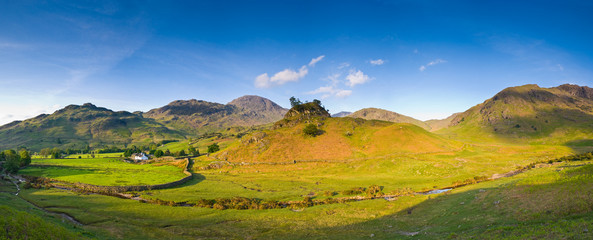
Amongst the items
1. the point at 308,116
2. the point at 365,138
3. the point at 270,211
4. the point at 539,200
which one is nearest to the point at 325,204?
the point at 270,211

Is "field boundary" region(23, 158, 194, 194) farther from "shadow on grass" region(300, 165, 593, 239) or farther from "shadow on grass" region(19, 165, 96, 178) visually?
"shadow on grass" region(300, 165, 593, 239)

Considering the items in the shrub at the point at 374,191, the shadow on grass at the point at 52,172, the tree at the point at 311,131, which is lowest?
the shrub at the point at 374,191

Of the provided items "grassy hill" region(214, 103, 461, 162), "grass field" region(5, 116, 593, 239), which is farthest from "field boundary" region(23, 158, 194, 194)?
"grassy hill" region(214, 103, 461, 162)

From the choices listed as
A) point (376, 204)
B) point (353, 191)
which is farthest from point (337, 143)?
point (376, 204)

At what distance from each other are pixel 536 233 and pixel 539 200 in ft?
46.0

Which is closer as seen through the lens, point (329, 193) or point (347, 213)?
point (347, 213)

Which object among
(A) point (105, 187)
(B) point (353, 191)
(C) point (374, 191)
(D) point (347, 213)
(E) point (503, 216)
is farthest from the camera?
(A) point (105, 187)

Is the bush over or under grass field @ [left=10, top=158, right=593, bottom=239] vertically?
under

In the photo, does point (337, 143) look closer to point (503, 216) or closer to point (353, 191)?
point (353, 191)

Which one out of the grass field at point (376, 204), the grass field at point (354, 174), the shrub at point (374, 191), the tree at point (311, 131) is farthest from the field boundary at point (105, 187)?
the tree at point (311, 131)

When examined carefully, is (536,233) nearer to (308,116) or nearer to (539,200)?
(539,200)

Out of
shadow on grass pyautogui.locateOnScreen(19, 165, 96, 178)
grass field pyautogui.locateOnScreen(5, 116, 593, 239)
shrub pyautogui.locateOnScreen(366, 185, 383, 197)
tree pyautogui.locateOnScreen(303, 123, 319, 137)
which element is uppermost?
tree pyautogui.locateOnScreen(303, 123, 319, 137)

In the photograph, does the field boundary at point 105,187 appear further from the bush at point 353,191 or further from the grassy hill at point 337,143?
the bush at point 353,191

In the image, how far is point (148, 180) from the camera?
8194 cm
